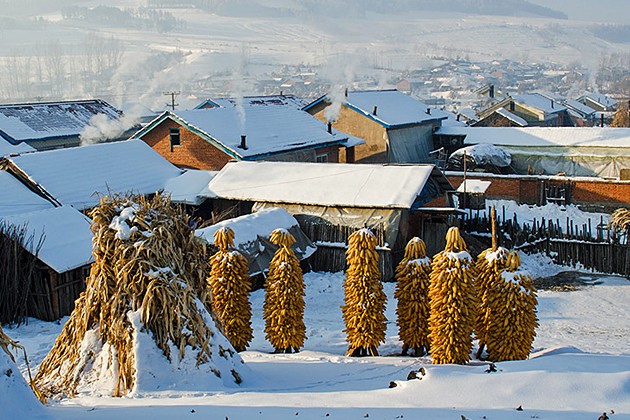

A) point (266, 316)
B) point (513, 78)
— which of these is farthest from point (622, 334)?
point (513, 78)

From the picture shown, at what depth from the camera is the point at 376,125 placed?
1551 inches

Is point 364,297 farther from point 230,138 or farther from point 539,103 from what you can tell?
point 539,103

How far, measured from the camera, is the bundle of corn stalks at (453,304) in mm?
11961

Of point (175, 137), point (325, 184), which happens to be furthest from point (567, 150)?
point (175, 137)

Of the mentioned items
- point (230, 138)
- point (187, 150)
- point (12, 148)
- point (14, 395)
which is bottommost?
point (12, 148)

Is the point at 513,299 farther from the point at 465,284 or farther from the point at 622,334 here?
the point at 622,334

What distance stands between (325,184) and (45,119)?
23.3 m

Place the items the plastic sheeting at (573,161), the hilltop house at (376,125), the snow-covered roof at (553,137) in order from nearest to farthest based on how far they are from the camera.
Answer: the plastic sheeting at (573,161), the snow-covered roof at (553,137), the hilltop house at (376,125)

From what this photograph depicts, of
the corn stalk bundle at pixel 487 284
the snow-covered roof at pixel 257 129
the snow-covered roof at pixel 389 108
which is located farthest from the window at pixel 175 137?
the corn stalk bundle at pixel 487 284

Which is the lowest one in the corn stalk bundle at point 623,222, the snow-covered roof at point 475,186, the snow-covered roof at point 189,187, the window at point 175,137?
the snow-covered roof at point 475,186

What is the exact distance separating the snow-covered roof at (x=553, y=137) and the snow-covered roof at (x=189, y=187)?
20924 millimetres

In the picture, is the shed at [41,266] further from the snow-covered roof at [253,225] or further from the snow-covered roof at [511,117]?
the snow-covered roof at [511,117]

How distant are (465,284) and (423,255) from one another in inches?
55.8

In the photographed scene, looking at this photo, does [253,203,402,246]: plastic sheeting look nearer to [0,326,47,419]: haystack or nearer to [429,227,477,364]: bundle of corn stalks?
[429,227,477,364]: bundle of corn stalks
